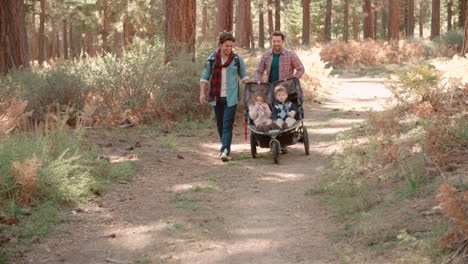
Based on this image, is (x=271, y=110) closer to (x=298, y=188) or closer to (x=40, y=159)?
(x=298, y=188)

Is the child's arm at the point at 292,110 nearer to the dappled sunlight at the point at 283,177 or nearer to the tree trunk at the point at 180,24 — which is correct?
the dappled sunlight at the point at 283,177

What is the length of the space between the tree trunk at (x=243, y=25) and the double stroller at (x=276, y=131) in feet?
39.7

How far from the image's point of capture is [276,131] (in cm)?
850

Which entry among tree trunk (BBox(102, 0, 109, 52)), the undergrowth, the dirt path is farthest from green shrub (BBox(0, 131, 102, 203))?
tree trunk (BBox(102, 0, 109, 52))

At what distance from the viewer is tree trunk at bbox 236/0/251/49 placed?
830 inches

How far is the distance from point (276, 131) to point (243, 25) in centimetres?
1350

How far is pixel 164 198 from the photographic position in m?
6.73

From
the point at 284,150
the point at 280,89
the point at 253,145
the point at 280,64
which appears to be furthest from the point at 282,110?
the point at 280,64

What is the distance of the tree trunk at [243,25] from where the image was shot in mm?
21094

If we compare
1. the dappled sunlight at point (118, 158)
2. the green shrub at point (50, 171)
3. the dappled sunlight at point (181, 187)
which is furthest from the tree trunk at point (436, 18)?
the green shrub at point (50, 171)

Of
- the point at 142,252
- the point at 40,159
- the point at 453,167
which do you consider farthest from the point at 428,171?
the point at 40,159

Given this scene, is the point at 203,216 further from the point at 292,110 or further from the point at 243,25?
the point at 243,25

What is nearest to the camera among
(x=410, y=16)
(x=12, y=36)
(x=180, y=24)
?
(x=180, y=24)

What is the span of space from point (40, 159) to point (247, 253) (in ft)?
9.42
